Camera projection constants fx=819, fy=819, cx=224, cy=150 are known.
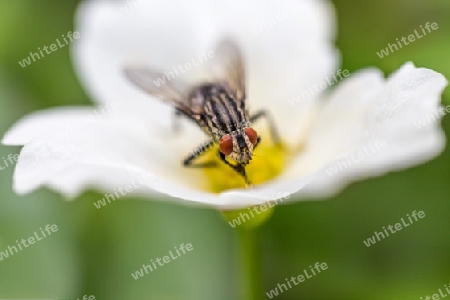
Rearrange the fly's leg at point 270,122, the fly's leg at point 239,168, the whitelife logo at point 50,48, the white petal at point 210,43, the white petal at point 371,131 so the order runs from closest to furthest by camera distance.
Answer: the white petal at point 371,131 < the fly's leg at point 239,168 < the fly's leg at point 270,122 < the white petal at point 210,43 < the whitelife logo at point 50,48

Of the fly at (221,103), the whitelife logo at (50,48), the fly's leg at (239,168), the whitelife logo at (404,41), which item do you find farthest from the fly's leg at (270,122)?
the whitelife logo at (50,48)

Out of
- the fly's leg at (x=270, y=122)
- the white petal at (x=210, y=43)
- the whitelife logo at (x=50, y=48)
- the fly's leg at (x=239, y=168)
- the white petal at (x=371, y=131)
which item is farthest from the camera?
the whitelife logo at (x=50, y=48)

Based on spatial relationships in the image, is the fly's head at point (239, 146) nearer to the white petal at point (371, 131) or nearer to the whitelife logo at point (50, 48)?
the white petal at point (371, 131)

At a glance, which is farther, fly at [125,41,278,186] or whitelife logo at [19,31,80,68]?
→ whitelife logo at [19,31,80,68]

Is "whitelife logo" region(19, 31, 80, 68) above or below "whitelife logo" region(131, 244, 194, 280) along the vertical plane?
above

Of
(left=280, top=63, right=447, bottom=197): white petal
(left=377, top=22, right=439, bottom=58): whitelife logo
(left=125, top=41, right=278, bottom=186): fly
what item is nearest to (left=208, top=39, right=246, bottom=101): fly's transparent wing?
(left=125, top=41, right=278, bottom=186): fly

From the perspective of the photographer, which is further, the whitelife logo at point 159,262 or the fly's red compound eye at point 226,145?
the whitelife logo at point 159,262

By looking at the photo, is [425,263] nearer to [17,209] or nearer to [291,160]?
[291,160]

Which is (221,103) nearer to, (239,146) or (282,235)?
(239,146)

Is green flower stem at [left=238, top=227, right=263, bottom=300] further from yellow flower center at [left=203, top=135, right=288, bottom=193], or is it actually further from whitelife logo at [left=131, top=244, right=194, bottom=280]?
whitelife logo at [left=131, top=244, right=194, bottom=280]

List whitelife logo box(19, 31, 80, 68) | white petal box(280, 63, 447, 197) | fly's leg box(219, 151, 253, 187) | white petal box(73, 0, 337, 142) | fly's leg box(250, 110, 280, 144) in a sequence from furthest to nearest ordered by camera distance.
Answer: whitelife logo box(19, 31, 80, 68) < white petal box(73, 0, 337, 142) < fly's leg box(250, 110, 280, 144) < fly's leg box(219, 151, 253, 187) < white petal box(280, 63, 447, 197)
